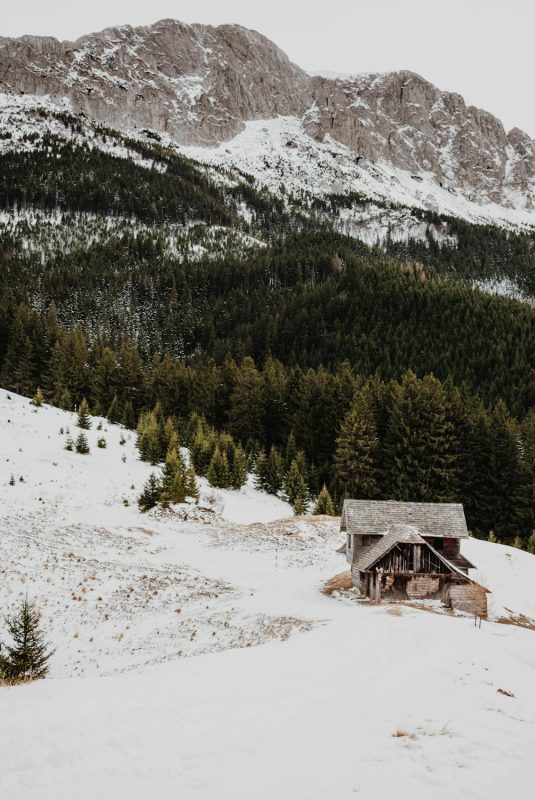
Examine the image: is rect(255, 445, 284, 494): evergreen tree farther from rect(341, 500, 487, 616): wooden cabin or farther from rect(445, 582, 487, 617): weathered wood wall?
rect(445, 582, 487, 617): weathered wood wall

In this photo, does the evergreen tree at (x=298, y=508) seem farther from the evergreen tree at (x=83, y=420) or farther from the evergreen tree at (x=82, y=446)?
the evergreen tree at (x=83, y=420)

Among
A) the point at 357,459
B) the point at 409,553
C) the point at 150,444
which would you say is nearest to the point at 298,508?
the point at 357,459

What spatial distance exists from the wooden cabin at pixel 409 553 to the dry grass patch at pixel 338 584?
561 mm

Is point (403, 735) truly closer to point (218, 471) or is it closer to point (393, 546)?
point (393, 546)

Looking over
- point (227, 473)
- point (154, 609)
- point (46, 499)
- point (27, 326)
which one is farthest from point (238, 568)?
point (27, 326)

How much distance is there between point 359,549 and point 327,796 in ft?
83.2

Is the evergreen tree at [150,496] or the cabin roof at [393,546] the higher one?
the cabin roof at [393,546]

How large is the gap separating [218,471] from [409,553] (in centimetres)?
2382

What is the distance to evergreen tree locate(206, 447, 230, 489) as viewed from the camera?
4719cm

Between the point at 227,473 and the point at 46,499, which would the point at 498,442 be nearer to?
the point at 227,473

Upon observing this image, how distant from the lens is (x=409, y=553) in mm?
27891

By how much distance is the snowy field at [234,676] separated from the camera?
21.9 ft

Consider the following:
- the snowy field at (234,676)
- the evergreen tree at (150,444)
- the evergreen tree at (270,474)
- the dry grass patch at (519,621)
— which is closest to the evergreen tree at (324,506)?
the evergreen tree at (270,474)

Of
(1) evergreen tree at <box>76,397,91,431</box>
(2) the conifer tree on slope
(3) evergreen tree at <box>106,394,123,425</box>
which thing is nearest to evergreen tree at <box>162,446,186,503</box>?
(1) evergreen tree at <box>76,397,91,431</box>
